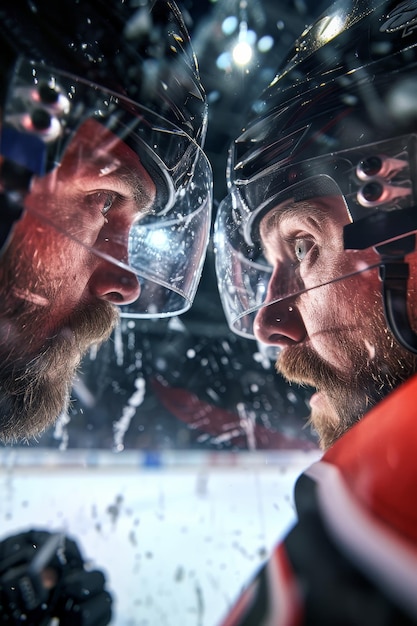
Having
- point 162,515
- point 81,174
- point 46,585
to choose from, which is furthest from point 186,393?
point 81,174

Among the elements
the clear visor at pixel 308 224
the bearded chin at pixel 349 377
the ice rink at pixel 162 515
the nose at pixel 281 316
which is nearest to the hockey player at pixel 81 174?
the clear visor at pixel 308 224

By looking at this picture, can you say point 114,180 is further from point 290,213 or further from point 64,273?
point 290,213

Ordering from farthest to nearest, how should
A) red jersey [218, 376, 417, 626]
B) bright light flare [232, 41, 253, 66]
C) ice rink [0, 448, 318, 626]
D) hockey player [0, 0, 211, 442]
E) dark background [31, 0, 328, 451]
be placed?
dark background [31, 0, 328, 451] < ice rink [0, 448, 318, 626] < bright light flare [232, 41, 253, 66] < hockey player [0, 0, 211, 442] < red jersey [218, 376, 417, 626]

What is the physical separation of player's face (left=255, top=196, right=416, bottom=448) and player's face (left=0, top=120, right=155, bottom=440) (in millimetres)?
366

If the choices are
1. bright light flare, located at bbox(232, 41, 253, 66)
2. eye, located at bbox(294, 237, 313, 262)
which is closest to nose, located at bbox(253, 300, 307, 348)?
eye, located at bbox(294, 237, 313, 262)

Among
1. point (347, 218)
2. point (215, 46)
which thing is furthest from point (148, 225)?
point (215, 46)

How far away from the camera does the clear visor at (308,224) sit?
2.14ft

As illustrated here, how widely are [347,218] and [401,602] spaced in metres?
0.64

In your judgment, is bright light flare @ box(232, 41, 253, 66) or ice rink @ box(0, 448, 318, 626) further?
ice rink @ box(0, 448, 318, 626)

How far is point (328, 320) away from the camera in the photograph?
2.72 feet

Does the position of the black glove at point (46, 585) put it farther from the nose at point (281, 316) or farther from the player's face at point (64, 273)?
the nose at point (281, 316)

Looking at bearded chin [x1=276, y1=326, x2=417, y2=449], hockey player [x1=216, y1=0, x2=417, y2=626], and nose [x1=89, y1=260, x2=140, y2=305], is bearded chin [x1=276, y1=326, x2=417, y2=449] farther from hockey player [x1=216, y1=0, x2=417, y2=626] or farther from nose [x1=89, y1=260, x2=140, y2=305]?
nose [x1=89, y1=260, x2=140, y2=305]

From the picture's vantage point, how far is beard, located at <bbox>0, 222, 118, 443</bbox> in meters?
0.71

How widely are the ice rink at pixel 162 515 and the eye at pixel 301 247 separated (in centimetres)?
95
